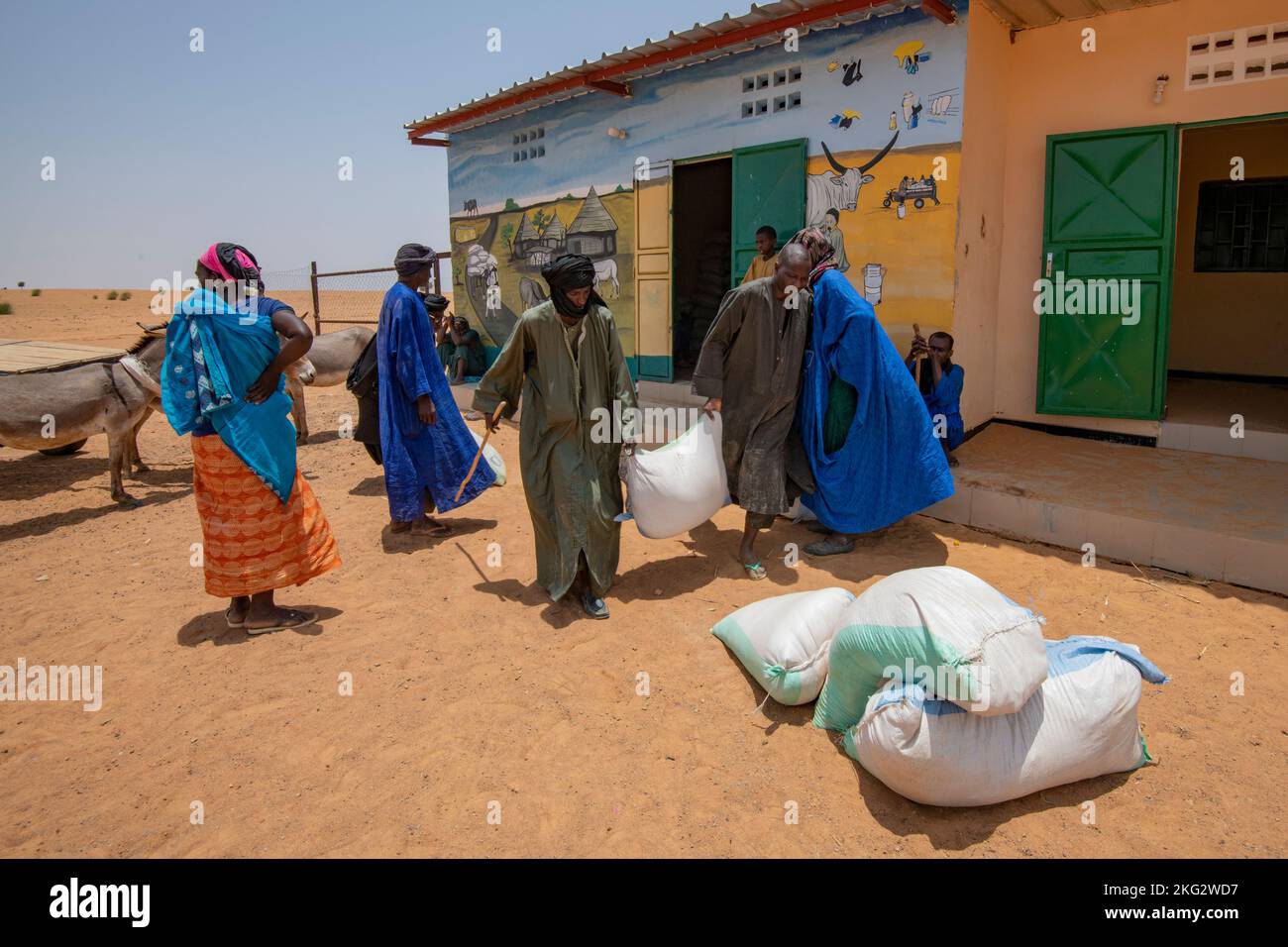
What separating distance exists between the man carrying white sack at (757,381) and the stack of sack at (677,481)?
20 centimetres

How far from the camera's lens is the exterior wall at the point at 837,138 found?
6082mm

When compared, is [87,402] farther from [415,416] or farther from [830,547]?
[830,547]

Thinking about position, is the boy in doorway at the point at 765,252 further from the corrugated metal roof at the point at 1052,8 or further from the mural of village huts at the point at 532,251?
the corrugated metal roof at the point at 1052,8

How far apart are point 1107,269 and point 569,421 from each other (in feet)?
15.9

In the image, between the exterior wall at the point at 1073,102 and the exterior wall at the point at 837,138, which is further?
the exterior wall at the point at 837,138

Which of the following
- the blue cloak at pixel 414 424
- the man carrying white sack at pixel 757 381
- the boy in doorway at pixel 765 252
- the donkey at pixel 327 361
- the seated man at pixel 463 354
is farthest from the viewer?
the seated man at pixel 463 354

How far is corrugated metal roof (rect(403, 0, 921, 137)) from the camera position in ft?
20.5

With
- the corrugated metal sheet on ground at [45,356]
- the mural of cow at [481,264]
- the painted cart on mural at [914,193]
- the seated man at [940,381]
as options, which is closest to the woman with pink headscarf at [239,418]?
the corrugated metal sheet on ground at [45,356]

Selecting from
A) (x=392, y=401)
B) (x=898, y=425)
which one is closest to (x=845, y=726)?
(x=898, y=425)

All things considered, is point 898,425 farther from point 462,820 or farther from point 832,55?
point 832,55

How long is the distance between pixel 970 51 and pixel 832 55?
117cm

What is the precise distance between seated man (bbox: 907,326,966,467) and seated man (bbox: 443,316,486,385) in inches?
260

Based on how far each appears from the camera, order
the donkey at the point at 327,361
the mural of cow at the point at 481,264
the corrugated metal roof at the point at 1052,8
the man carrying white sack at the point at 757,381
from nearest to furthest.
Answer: the man carrying white sack at the point at 757,381
the corrugated metal roof at the point at 1052,8
the donkey at the point at 327,361
the mural of cow at the point at 481,264

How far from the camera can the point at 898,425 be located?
4641mm
